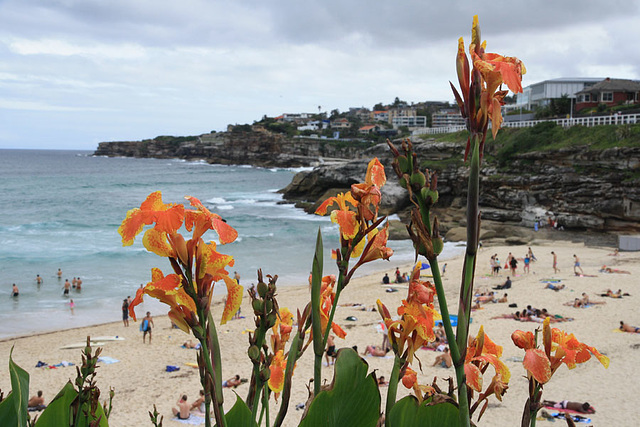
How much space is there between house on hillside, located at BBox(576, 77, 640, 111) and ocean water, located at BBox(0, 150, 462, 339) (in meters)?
25.2

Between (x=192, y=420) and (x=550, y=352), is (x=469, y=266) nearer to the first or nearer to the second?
(x=550, y=352)

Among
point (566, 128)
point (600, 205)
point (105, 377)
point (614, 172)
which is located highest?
point (566, 128)

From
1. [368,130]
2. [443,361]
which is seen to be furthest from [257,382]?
[368,130]

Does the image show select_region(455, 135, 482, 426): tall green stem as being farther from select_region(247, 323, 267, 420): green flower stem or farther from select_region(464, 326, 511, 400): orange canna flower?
select_region(247, 323, 267, 420): green flower stem

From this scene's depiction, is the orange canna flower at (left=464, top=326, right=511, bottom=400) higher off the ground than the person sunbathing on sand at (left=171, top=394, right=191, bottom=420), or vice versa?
the orange canna flower at (left=464, top=326, right=511, bottom=400)

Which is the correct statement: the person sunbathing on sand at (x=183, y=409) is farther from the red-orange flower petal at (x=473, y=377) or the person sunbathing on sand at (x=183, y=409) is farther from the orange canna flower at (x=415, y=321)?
the red-orange flower petal at (x=473, y=377)

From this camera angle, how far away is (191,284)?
3.25 ft

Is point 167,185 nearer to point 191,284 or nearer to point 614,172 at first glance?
point 614,172

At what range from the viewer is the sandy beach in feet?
32.2

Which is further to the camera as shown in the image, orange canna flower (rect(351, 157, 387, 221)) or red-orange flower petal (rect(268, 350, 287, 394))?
red-orange flower petal (rect(268, 350, 287, 394))

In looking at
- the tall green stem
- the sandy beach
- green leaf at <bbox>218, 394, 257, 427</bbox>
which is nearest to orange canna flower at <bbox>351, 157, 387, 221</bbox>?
the tall green stem

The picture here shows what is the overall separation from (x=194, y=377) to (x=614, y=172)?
2713 cm

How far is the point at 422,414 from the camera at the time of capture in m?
1.15

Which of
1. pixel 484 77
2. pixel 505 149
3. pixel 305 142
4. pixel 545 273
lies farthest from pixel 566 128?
pixel 305 142
